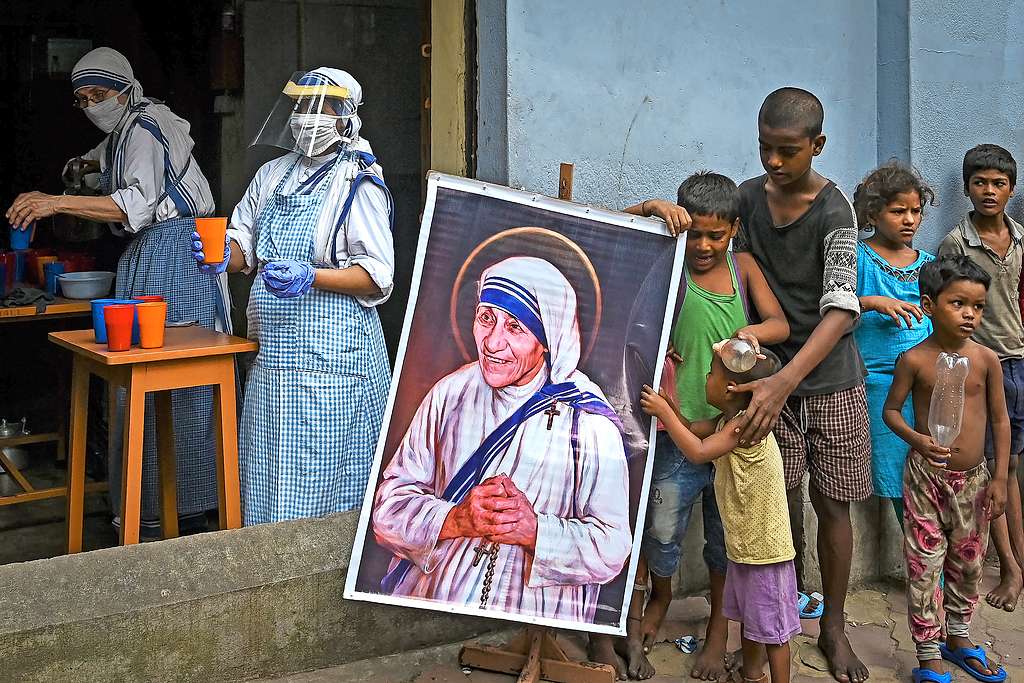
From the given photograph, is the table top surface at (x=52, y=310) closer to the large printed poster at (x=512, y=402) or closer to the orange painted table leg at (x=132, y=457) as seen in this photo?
the orange painted table leg at (x=132, y=457)

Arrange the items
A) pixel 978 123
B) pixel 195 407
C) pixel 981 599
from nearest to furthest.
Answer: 1. pixel 981 599
2. pixel 195 407
3. pixel 978 123

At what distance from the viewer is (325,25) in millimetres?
5848

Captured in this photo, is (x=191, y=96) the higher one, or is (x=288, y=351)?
(x=191, y=96)

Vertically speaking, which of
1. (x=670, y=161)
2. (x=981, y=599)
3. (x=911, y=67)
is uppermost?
(x=911, y=67)

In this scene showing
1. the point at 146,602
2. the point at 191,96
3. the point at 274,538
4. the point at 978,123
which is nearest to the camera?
the point at 146,602

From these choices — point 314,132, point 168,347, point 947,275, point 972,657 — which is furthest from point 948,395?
point 168,347

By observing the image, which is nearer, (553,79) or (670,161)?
(553,79)

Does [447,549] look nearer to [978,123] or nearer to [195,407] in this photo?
[195,407]

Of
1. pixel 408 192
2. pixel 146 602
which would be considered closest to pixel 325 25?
pixel 408 192

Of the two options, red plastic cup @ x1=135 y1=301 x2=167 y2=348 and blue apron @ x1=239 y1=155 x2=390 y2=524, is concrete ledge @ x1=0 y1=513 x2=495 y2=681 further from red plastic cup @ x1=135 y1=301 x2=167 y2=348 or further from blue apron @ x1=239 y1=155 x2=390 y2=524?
red plastic cup @ x1=135 y1=301 x2=167 y2=348

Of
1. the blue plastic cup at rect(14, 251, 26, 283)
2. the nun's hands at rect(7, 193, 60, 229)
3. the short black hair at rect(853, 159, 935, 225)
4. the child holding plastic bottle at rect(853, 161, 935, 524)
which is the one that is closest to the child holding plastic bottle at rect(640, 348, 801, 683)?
the child holding plastic bottle at rect(853, 161, 935, 524)

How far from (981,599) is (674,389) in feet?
5.62

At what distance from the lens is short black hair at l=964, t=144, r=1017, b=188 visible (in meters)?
4.51

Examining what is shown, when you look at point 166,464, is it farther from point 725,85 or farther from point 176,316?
point 725,85
